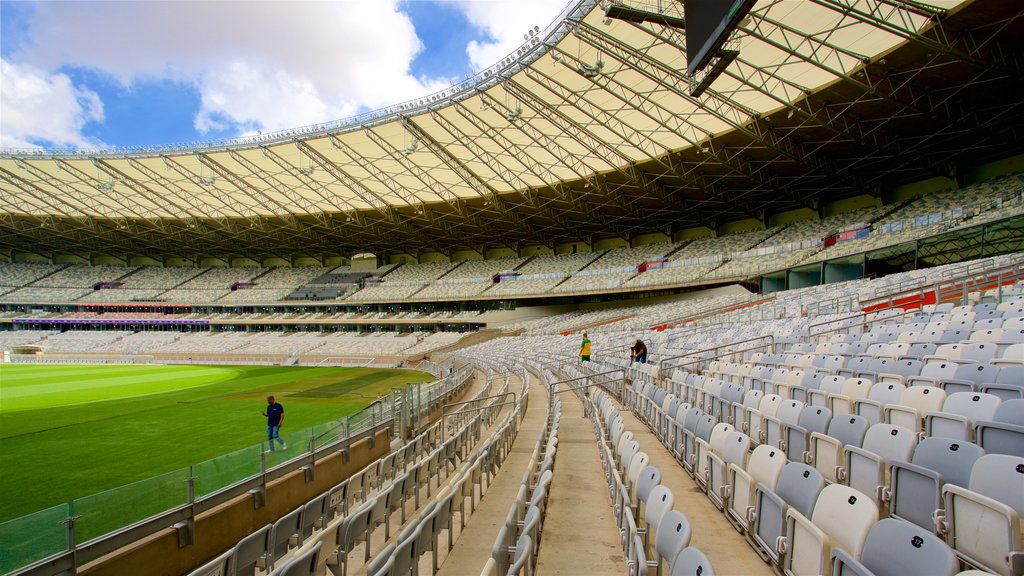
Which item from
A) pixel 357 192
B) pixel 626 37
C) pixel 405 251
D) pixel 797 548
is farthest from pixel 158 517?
pixel 405 251

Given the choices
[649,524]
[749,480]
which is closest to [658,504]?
[649,524]

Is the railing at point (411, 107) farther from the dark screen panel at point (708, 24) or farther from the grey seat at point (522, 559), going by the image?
the grey seat at point (522, 559)

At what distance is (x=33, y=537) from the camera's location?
5.26 metres

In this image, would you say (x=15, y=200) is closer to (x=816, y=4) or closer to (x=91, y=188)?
(x=91, y=188)

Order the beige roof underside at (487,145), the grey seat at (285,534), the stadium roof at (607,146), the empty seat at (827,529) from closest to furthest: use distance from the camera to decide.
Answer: the empty seat at (827,529) < the grey seat at (285,534) < the stadium roof at (607,146) < the beige roof underside at (487,145)

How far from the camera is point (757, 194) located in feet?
134

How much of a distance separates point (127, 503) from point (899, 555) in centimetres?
777

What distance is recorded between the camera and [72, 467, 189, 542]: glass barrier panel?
5.72 m

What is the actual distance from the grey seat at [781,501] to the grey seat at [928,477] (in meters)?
0.57

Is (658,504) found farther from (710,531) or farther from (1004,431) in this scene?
(1004,431)

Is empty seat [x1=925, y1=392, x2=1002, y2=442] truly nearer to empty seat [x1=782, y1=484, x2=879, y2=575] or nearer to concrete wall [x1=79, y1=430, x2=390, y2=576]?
empty seat [x1=782, y1=484, x2=879, y2=575]

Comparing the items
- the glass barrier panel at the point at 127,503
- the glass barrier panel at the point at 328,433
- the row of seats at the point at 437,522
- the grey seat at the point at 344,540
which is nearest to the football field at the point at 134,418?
the glass barrier panel at the point at 328,433

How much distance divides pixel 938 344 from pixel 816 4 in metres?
15.8

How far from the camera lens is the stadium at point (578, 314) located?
15.4 feet
